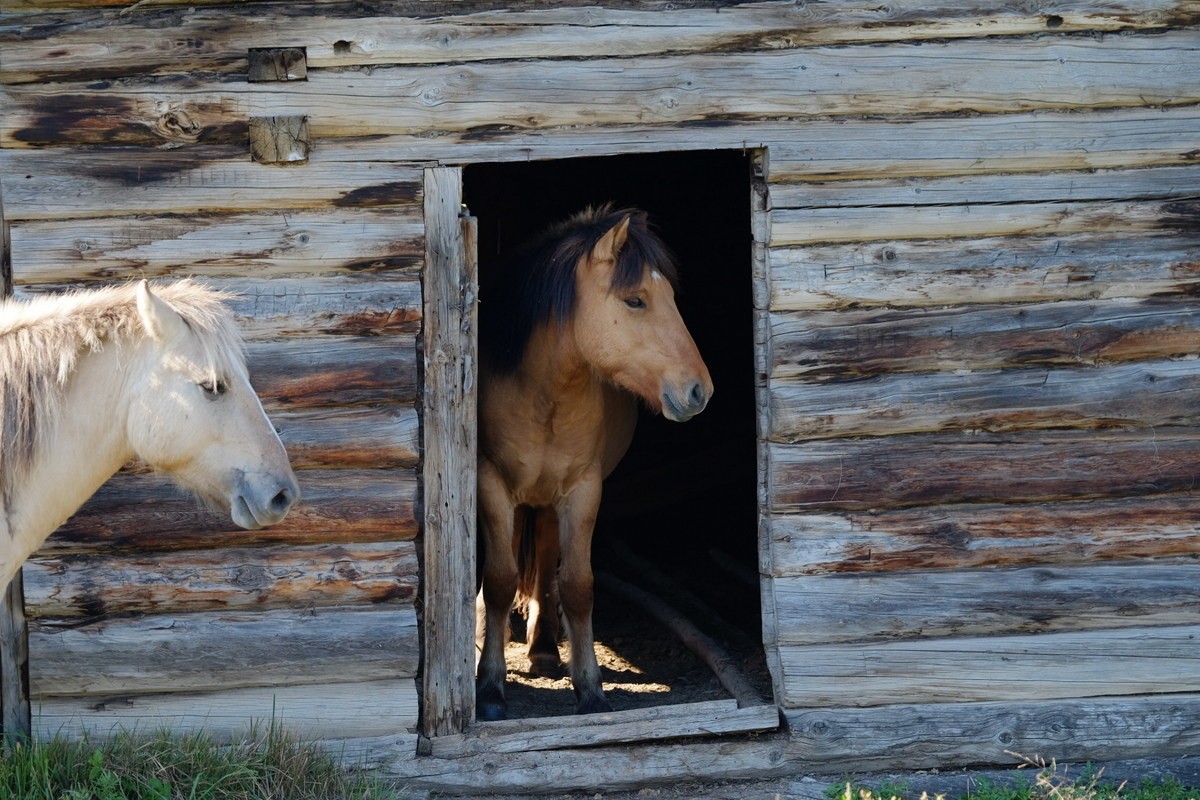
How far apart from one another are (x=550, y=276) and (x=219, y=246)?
1489mm

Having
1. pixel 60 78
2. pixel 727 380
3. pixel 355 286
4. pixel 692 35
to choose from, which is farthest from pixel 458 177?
pixel 727 380

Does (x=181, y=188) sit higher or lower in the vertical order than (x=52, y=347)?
higher

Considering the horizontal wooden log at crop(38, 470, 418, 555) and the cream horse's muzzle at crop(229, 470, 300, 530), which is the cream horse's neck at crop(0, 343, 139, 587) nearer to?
the cream horse's muzzle at crop(229, 470, 300, 530)

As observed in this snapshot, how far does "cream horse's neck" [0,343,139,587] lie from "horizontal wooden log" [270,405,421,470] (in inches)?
38.0

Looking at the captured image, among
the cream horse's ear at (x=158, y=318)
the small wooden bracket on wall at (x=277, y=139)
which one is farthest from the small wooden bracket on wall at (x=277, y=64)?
the cream horse's ear at (x=158, y=318)

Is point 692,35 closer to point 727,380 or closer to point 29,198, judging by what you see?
point 29,198

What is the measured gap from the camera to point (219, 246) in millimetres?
4488

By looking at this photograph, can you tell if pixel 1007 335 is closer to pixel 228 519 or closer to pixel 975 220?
pixel 975 220


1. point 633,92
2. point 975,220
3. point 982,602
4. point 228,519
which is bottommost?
point 982,602

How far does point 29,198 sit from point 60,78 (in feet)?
1.54

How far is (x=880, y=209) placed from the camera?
15.2ft

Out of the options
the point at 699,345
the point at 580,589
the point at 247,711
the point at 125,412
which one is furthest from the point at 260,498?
the point at 699,345

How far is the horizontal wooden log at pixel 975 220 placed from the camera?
460cm

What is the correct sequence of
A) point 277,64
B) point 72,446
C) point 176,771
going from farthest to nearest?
point 277,64 < point 176,771 < point 72,446
